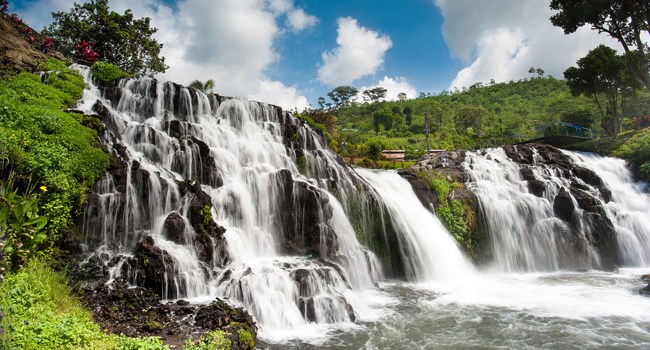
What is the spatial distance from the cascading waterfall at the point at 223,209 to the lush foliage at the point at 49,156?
543 mm

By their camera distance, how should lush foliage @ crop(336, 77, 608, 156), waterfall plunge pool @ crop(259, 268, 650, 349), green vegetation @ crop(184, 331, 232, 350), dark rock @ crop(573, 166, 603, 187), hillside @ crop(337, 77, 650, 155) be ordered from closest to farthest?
1. green vegetation @ crop(184, 331, 232, 350)
2. waterfall plunge pool @ crop(259, 268, 650, 349)
3. dark rock @ crop(573, 166, 603, 187)
4. hillside @ crop(337, 77, 650, 155)
5. lush foliage @ crop(336, 77, 608, 156)

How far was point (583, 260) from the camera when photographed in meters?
16.9

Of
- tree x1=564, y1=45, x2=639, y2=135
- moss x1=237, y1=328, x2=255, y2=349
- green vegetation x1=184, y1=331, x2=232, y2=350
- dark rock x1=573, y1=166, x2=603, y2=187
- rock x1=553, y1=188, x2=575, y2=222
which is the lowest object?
moss x1=237, y1=328, x2=255, y2=349

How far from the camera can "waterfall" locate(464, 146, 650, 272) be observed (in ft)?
56.1

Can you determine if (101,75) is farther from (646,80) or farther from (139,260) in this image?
(646,80)

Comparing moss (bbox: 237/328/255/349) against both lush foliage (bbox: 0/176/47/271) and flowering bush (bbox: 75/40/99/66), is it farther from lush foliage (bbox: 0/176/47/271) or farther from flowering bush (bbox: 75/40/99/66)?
flowering bush (bbox: 75/40/99/66)

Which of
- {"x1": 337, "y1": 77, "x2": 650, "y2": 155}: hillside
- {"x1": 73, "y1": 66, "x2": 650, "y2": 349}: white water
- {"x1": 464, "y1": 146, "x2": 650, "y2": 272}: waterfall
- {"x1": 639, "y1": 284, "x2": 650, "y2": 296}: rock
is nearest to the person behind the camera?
{"x1": 73, "y1": 66, "x2": 650, "y2": 349}: white water

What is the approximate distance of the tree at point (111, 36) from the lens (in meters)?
26.8

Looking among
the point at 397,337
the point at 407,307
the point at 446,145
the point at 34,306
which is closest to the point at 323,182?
the point at 407,307

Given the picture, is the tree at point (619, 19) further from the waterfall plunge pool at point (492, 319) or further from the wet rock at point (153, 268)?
the wet rock at point (153, 268)

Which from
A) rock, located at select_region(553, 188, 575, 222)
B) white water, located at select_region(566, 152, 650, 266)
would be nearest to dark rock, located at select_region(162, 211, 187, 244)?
rock, located at select_region(553, 188, 575, 222)

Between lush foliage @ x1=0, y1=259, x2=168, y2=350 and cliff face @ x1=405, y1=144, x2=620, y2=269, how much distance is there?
593 inches

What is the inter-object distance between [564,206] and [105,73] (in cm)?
2493

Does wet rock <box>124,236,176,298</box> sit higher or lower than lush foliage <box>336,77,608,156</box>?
lower
